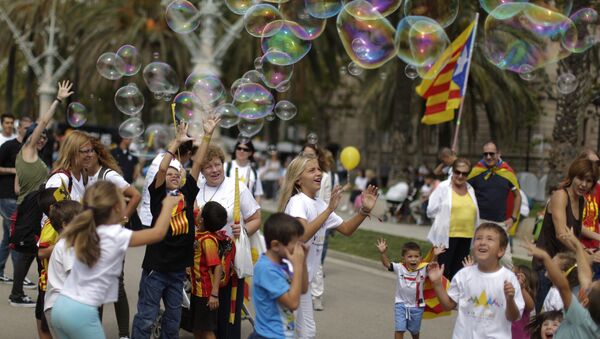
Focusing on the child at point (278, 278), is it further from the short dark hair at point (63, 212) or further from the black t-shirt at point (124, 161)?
the black t-shirt at point (124, 161)

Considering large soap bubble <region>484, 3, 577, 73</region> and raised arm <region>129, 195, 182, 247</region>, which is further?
large soap bubble <region>484, 3, 577, 73</region>

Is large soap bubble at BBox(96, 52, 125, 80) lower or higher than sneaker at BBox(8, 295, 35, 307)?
higher

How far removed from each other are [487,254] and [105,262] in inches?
86.3

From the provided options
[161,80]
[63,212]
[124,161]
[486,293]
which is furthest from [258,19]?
[124,161]

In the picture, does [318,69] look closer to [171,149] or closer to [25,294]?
[25,294]

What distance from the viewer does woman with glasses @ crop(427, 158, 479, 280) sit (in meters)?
8.56

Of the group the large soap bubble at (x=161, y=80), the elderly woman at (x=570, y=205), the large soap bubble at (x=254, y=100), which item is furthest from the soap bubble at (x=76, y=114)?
the elderly woman at (x=570, y=205)

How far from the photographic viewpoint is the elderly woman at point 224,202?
249 inches

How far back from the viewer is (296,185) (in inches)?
230

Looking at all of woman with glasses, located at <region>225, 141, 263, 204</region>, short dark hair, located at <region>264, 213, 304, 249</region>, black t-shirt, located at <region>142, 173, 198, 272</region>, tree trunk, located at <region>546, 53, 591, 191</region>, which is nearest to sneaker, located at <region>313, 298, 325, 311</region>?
woman with glasses, located at <region>225, 141, 263, 204</region>

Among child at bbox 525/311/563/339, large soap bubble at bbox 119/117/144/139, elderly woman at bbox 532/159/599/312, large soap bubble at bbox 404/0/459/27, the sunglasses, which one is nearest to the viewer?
child at bbox 525/311/563/339

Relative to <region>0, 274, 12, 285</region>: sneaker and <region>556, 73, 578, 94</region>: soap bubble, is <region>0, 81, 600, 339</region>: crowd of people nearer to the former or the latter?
<region>0, 274, 12, 285</region>: sneaker

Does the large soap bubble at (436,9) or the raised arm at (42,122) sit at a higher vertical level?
the large soap bubble at (436,9)

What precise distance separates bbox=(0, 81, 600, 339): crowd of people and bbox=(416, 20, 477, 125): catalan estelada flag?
4.70 metres
